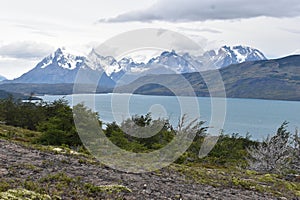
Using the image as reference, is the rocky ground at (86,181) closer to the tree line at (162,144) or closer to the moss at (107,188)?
the moss at (107,188)

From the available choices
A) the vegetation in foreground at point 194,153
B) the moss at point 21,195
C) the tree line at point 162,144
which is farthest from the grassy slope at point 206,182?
the tree line at point 162,144

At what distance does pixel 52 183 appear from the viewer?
1262 cm

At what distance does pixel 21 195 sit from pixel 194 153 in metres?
27.4

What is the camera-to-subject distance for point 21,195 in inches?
404

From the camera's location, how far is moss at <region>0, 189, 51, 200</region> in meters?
9.88

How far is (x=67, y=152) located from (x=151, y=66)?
638 centimetres

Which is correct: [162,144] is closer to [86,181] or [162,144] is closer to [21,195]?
[86,181]

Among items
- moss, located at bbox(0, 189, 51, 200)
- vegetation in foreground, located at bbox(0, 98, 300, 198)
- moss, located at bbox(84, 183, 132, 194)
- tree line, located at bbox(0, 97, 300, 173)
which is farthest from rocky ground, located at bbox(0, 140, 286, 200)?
tree line, located at bbox(0, 97, 300, 173)

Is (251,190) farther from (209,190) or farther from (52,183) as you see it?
(52,183)

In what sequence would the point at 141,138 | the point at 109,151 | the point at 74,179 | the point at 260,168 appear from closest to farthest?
the point at 74,179 → the point at 109,151 → the point at 260,168 → the point at 141,138

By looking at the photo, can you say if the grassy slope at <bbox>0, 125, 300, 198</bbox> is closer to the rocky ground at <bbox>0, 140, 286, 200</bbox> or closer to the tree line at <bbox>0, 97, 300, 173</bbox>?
the rocky ground at <bbox>0, 140, 286, 200</bbox>

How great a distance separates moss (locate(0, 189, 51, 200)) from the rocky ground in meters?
0.43

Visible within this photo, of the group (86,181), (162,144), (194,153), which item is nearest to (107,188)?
(86,181)

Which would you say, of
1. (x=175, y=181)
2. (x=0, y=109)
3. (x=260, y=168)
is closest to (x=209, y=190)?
(x=175, y=181)
